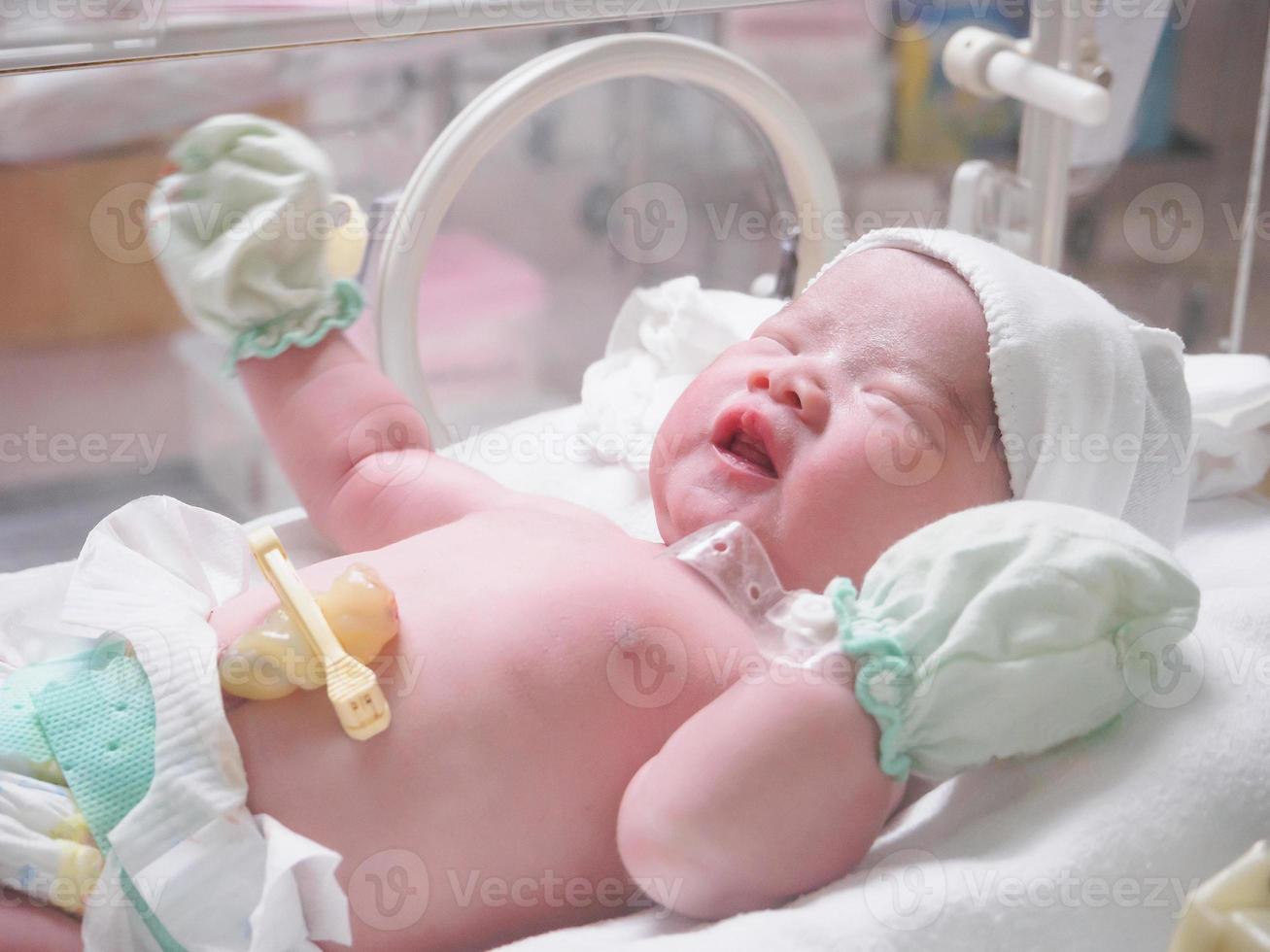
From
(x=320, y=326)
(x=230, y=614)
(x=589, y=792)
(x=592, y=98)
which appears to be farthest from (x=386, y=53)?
(x=589, y=792)

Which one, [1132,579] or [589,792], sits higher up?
[1132,579]

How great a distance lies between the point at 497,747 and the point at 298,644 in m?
0.15

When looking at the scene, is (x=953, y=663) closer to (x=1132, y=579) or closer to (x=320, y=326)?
(x=1132, y=579)

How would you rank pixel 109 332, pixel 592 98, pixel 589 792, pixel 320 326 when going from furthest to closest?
pixel 592 98 → pixel 109 332 → pixel 320 326 → pixel 589 792

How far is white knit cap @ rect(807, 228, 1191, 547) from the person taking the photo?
983 millimetres

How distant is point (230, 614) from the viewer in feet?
3.05

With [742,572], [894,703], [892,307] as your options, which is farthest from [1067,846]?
[892,307]

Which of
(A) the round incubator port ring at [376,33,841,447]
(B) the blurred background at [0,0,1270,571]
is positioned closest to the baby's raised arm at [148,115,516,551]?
(A) the round incubator port ring at [376,33,841,447]

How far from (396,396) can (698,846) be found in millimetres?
591

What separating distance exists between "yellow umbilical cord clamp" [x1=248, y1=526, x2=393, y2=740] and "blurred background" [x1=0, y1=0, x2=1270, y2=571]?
2.62ft

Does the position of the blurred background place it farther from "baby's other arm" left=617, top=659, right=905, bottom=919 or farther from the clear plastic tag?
"baby's other arm" left=617, top=659, right=905, bottom=919

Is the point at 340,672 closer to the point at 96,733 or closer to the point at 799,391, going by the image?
the point at 96,733

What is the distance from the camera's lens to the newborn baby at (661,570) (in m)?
0.79

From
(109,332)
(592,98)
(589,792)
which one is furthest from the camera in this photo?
(592,98)
